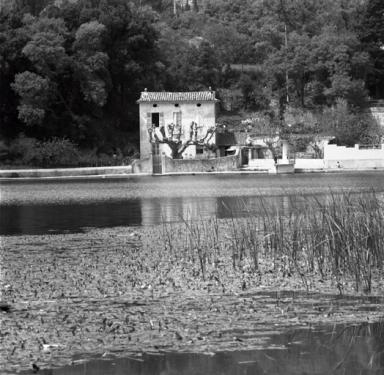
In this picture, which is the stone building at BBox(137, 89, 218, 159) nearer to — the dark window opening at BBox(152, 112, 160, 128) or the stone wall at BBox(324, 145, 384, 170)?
the dark window opening at BBox(152, 112, 160, 128)

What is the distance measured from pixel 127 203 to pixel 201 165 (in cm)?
2635

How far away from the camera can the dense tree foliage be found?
5994cm

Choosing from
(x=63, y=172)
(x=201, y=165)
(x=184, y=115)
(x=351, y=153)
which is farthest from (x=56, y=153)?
(x=351, y=153)

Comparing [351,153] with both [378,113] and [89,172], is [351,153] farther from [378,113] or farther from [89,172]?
[89,172]

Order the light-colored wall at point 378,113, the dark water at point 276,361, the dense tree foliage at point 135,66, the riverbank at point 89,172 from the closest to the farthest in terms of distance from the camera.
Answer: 1. the dark water at point 276,361
2. the riverbank at point 89,172
3. the dense tree foliage at point 135,66
4. the light-colored wall at point 378,113

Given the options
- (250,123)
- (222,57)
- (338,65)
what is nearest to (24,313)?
(250,123)

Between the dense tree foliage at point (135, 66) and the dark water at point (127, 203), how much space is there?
1668 cm

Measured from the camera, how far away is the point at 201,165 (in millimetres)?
58094

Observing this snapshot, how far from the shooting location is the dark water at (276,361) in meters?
8.09

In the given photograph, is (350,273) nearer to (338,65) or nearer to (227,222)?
(227,222)

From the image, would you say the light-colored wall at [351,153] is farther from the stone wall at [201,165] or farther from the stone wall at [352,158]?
the stone wall at [201,165]

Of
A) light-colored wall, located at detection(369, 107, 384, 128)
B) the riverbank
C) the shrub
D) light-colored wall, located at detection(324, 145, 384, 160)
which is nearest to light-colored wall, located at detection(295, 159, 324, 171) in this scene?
light-colored wall, located at detection(324, 145, 384, 160)

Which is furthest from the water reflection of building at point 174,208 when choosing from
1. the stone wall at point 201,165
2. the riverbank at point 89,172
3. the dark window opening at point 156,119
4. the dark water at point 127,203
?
the dark window opening at point 156,119

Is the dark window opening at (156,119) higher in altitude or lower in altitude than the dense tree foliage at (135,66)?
lower
